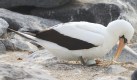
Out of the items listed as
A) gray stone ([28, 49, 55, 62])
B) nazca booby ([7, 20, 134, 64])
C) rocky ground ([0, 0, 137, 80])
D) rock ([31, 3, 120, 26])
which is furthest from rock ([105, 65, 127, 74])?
rock ([31, 3, 120, 26])

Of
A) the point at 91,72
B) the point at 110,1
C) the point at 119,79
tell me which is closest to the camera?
the point at 119,79

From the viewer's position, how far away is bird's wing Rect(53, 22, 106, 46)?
27.8 ft

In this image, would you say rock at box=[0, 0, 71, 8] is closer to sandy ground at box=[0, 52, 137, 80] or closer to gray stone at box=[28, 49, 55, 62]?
gray stone at box=[28, 49, 55, 62]

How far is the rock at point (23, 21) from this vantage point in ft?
41.3

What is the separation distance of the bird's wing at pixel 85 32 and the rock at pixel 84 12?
533 cm

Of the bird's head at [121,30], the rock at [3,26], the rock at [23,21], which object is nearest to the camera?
the bird's head at [121,30]

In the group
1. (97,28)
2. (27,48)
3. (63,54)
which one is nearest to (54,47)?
(63,54)

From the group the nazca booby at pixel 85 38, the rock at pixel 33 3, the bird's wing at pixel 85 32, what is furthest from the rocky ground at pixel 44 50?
the bird's wing at pixel 85 32

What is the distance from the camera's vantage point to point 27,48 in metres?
11.0

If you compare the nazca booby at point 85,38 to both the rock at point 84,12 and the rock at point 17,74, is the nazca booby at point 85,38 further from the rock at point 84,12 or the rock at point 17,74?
the rock at point 84,12

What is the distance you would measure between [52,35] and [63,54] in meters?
0.37

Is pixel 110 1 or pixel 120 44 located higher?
pixel 110 1

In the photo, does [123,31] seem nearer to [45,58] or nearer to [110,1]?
[45,58]

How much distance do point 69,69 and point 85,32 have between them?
26.9 inches
